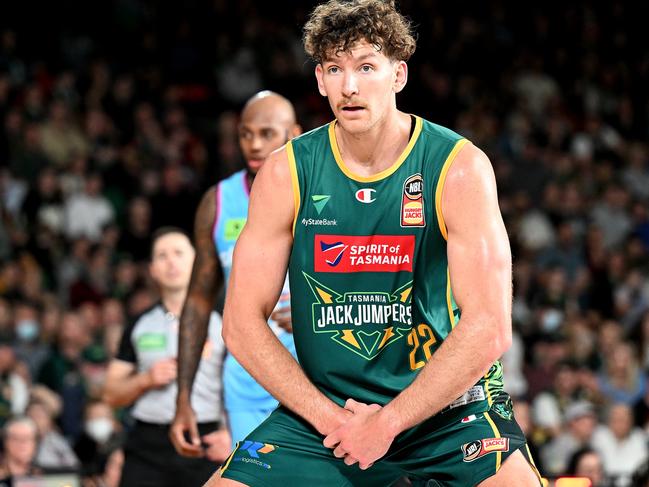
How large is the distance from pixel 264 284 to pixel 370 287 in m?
0.39

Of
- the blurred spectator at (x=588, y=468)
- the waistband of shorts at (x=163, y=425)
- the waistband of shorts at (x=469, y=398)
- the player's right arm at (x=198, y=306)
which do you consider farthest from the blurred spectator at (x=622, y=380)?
the waistband of shorts at (x=469, y=398)

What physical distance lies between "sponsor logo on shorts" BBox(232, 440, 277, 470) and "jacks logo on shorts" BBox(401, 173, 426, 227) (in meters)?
0.92

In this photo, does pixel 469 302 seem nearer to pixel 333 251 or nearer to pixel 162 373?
pixel 333 251

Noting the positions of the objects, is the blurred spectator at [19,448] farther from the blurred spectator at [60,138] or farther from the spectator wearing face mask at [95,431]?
the blurred spectator at [60,138]

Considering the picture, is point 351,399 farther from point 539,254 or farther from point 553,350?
point 539,254

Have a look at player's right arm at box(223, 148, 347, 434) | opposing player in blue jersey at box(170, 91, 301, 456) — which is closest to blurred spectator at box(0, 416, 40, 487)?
opposing player in blue jersey at box(170, 91, 301, 456)

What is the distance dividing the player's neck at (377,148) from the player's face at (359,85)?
0.07 metres

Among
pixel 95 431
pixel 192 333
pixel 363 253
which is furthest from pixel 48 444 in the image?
pixel 363 253

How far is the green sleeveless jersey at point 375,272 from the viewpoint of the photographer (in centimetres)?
433

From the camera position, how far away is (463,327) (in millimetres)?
4160

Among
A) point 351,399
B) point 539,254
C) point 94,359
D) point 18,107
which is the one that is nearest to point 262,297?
point 351,399

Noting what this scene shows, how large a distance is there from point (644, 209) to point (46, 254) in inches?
311

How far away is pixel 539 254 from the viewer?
51.1 ft

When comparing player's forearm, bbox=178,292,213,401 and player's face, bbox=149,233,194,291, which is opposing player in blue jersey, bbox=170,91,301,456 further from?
player's face, bbox=149,233,194,291
